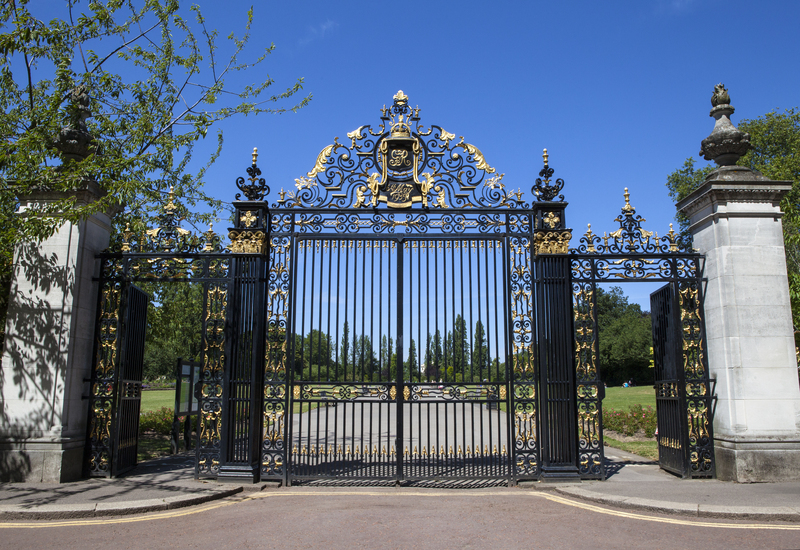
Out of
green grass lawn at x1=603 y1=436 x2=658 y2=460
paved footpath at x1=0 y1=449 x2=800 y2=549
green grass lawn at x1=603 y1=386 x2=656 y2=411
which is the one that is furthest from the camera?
green grass lawn at x1=603 y1=386 x2=656 y2=411

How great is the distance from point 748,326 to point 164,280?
9130mm

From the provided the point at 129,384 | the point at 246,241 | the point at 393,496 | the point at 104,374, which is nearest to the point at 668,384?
the point at 393,496

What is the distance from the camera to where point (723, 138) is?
9156 mm

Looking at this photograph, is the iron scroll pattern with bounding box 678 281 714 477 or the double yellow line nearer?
the double yellow line

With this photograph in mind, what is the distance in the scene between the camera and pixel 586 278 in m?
9.09

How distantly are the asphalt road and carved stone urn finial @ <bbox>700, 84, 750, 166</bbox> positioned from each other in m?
5.73

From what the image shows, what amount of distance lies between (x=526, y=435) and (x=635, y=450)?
560 cm

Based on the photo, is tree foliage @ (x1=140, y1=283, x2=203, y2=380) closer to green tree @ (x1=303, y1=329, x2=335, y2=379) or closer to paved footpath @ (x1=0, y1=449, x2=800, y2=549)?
green tree @ (x1=303, y1=329, x2=335, y2=379)

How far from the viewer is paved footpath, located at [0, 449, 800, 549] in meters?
5.64

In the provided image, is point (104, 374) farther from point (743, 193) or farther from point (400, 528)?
point (743, 193)

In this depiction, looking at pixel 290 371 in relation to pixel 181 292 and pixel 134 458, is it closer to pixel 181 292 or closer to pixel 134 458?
pixel 134 458

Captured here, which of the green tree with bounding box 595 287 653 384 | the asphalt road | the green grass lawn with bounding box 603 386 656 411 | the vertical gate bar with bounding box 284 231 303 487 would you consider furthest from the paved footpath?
the green tree with bounding box 595 287 653 384

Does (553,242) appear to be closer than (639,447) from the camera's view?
Yes

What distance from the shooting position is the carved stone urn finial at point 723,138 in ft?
30.0
